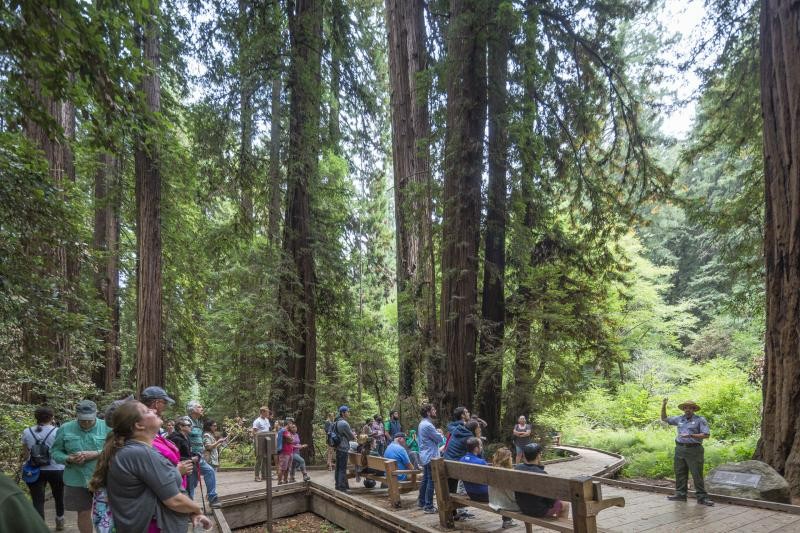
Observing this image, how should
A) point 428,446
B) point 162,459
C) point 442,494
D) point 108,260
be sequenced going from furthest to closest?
point 108,260 → point 428,446 → point 442,494 → point 162,459

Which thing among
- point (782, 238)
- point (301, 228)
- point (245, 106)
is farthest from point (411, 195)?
point (782, 238)

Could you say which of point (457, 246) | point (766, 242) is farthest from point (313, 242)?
point (766, 242)

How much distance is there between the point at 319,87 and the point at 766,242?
11.3 meters

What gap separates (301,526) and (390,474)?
2.72 meters

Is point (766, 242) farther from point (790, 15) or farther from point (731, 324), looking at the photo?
point (731, 324)

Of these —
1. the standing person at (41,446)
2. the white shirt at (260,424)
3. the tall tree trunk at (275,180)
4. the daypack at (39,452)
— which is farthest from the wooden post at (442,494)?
the tall tree trunk at (275,180)

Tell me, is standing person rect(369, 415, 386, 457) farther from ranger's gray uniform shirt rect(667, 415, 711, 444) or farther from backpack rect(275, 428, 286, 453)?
ranger's gray uniform shirt rect(667, 415, 711, 444)

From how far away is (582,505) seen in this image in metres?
4.13

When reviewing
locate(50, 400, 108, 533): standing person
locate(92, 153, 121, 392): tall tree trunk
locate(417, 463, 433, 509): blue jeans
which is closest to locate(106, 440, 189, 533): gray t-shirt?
locate(50, 400, 108, 533): standing person

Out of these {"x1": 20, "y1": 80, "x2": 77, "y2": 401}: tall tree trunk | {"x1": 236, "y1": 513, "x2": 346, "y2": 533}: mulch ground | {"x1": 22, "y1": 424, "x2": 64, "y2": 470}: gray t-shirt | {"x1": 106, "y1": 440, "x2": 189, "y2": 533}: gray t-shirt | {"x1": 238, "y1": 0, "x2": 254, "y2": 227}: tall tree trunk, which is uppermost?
{"x1": 238, "y1": 0, "x2": 254, "y2": 227}: tall tree trunk

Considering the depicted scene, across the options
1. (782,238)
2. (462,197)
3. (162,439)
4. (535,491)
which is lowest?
(535,491)

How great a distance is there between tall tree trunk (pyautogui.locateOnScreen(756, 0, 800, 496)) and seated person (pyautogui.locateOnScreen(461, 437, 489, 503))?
4.64 metres

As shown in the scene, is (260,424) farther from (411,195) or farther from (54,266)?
(411,195)

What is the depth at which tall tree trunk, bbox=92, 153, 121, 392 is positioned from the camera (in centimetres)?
1326
